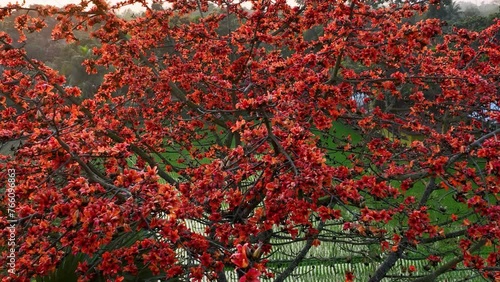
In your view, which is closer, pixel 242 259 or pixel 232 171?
pixel 242 259

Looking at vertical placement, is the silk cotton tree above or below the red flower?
above

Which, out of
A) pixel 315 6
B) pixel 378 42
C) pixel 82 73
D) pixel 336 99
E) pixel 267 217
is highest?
pixel 82 73

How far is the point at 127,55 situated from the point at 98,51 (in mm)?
478

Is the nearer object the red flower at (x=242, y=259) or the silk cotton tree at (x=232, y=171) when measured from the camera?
the red flower at (x=242, y=259)

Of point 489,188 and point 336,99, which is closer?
point 489,188

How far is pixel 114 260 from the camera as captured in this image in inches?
93.4

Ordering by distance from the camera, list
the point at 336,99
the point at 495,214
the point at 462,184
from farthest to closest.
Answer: the point at 336,99, the point at 462,184, the point at 495,214

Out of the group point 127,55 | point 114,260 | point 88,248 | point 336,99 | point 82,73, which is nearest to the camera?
point 88,248

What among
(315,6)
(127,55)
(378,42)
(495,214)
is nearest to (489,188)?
(495,214)

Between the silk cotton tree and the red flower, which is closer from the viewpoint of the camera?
the red flower

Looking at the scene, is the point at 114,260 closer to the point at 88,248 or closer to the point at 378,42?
the point at 88,248

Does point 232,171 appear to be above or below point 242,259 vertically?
above

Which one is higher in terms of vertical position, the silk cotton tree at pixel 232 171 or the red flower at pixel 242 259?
the silk cotton tree at pixel 232 171

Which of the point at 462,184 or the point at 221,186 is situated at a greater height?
the point at 462,184
